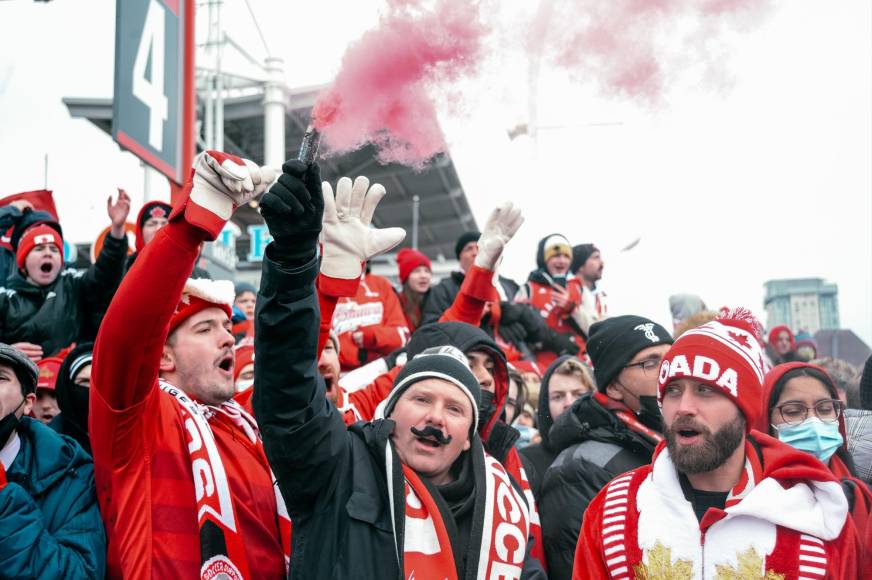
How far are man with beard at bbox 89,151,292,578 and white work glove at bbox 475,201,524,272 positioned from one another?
199cm

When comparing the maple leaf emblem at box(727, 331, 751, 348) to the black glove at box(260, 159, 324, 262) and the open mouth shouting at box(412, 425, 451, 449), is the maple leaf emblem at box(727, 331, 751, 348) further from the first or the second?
the black glove at box(260, 159, 324, 262)

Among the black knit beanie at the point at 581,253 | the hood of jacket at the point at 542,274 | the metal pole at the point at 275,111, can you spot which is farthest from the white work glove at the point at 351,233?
the metal pole at the point at 275,111

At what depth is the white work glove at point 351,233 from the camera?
10.3 feet

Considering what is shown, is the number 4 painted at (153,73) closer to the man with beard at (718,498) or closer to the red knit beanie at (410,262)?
the red knit beanie at (410,262)

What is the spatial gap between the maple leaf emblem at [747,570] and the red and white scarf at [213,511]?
136cm

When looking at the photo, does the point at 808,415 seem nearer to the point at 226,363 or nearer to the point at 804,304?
the point at 226,363

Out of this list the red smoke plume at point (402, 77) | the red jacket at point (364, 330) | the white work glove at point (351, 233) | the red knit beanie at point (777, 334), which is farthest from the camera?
the red knit beanie at point (777, 334)

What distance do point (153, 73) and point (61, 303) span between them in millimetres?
3247

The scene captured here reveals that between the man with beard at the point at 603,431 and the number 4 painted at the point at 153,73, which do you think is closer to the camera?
the man with beard at the point at 603,431

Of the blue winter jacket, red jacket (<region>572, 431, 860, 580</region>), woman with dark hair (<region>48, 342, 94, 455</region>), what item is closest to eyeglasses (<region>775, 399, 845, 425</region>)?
red jacket (<region>572, 431, 860, 580</region>)

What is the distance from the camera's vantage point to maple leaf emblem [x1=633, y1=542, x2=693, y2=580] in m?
2.45

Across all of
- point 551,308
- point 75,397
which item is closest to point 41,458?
point 75,397

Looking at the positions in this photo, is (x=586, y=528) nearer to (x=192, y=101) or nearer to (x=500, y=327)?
(x=500, y=327)

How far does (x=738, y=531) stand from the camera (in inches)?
97.3
